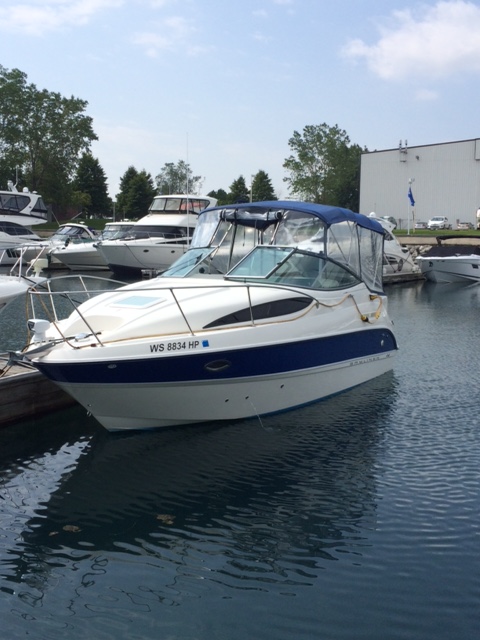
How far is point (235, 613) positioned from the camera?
6207 mm

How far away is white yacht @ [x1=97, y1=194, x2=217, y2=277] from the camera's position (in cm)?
3562

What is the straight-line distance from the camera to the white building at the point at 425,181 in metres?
66.8

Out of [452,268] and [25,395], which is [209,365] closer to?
[25,395]

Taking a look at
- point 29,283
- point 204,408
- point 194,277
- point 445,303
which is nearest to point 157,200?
point 445,303

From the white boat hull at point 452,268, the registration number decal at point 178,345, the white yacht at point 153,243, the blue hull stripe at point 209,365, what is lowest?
the blue hull stripe at point 209,365

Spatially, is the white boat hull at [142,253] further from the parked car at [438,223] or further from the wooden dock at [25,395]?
the parked car at [438,223]

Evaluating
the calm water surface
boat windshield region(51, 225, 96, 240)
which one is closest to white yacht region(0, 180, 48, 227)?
boat windshield region(51, 225, 96, 240)

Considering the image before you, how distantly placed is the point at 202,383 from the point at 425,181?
6424 centimetres

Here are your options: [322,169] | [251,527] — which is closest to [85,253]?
[251,527]

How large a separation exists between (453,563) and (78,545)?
3.68m

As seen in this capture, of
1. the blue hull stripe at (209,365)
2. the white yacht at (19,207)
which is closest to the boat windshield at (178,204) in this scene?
the white yacht at (19,207)

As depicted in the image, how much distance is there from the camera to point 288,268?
11914 millimetres

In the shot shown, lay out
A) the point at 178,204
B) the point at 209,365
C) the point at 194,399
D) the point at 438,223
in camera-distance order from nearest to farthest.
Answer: the point at 209,365 → the point at 194,399 → the point at 178,204 → the point at 438,223

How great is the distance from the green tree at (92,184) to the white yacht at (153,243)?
4365cm
